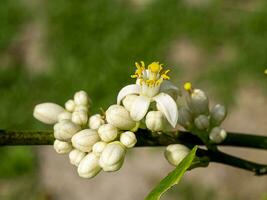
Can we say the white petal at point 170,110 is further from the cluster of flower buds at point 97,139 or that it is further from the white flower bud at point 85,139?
the white flower bud at point 85,139

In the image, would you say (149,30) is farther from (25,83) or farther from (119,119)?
(119,119)

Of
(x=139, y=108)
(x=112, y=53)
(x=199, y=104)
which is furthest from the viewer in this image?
(x=112, y=53)

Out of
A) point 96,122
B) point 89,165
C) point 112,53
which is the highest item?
point 96,122

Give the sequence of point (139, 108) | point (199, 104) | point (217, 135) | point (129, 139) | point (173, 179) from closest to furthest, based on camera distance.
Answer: point (173, 179) < point (129, 139) < point (139, 108) < point (217, 135) < point (199, 104)

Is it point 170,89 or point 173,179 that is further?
point 170,89

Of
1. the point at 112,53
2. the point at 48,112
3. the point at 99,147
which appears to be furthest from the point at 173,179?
the point at 112,53

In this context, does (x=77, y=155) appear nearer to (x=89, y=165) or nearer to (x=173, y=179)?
(x=89, y=165)

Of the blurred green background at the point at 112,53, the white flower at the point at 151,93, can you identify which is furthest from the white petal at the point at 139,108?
the blurred green background at the point at 112,53
